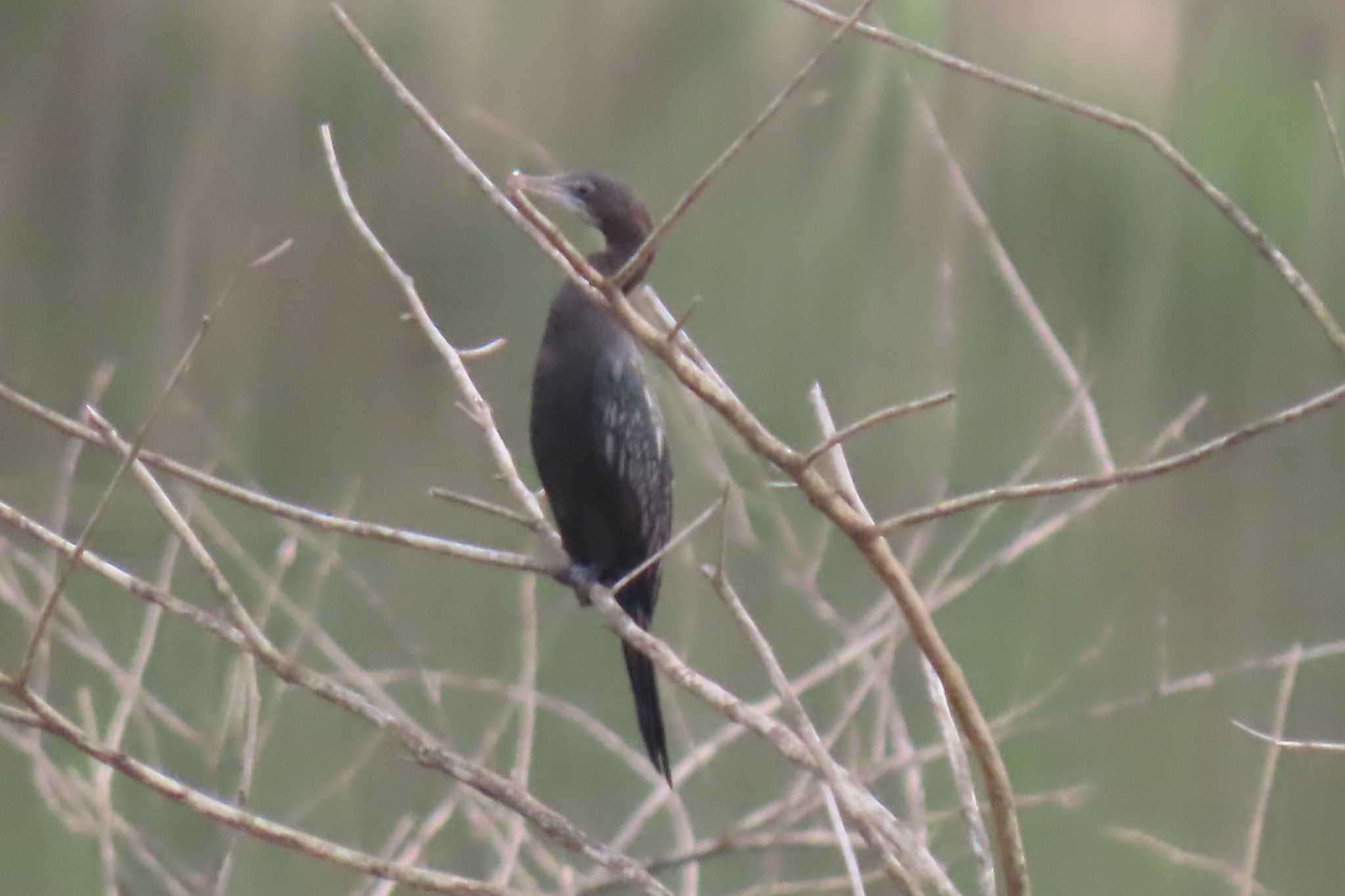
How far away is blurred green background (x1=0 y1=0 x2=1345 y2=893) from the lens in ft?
12.8

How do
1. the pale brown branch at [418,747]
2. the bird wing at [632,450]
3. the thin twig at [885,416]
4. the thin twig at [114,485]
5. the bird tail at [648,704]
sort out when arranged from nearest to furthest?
the thin twig at [885,416] < the thin twig at [114,485] < the pale brown branch at [418,747] < the bird tail at [648,704] < the bird wing at [632,450]

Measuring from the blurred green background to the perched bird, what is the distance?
5.31 feet

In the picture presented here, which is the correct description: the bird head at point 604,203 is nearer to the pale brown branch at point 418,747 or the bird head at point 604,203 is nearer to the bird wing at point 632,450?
the bird wing at point 632,450

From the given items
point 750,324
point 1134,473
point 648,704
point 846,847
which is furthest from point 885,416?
point 750,324

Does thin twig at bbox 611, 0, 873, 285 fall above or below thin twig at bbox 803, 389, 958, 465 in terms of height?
above

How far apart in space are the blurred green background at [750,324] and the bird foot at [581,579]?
167 cm

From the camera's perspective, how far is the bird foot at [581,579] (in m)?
1.97

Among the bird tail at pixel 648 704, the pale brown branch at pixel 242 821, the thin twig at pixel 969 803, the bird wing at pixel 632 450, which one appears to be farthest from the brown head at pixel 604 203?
the pale brown branch at pixel 242 821

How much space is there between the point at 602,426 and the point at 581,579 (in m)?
0.19

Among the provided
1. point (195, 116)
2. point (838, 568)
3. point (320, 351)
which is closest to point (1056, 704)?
point (838, 568)

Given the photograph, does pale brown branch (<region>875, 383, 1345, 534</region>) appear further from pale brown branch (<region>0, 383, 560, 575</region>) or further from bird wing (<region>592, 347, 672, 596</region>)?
bird wing (<region>592, 347, 672, 596</region>)

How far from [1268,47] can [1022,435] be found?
111 centimetres

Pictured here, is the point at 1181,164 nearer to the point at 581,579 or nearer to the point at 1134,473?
the point at 1134,473

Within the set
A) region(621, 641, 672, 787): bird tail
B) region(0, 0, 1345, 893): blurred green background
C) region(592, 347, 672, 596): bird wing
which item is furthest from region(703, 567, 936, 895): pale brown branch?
region(0, 0, 1345, 893): blurred green background
